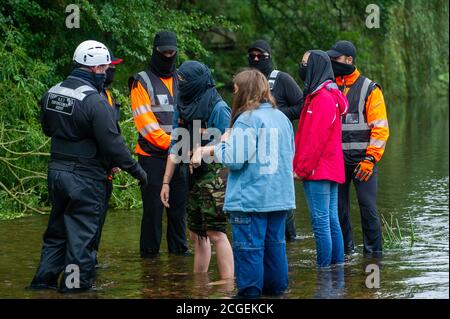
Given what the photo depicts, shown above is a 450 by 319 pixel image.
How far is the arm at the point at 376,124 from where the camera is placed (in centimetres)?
987

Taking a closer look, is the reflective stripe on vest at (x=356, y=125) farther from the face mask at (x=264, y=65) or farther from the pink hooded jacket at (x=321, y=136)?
the face mask at (x=264, y=65)

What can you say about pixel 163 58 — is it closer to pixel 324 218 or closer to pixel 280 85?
pixel 280 85

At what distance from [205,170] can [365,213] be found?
2163 mm

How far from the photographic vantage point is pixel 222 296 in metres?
8.15

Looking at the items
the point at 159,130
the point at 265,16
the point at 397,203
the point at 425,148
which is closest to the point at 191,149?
the point at 159,130

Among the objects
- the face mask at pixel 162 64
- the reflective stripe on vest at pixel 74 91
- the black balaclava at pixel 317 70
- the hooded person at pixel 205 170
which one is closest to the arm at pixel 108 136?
the reflective stripe on vest at pixel 74 91

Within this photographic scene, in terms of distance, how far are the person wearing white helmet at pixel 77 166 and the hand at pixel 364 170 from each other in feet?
8.33

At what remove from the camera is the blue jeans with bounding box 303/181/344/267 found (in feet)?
29.8

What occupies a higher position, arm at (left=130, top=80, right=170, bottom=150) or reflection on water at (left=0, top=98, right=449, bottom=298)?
arm at (left=130, top=80, right=170, bottom=150)

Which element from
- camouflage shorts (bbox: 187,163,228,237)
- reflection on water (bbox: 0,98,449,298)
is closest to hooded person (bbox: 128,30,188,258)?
reflection on water (bbox: 0,98,449,298)

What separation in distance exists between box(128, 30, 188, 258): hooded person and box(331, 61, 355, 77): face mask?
160 cm

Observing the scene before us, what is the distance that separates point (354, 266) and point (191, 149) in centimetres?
193

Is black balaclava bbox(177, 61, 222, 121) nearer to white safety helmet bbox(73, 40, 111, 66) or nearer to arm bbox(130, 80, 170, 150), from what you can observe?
white safety helmet bbox(73, 40, 111, 66)

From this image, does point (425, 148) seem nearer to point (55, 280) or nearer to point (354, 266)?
point (354, 266)
